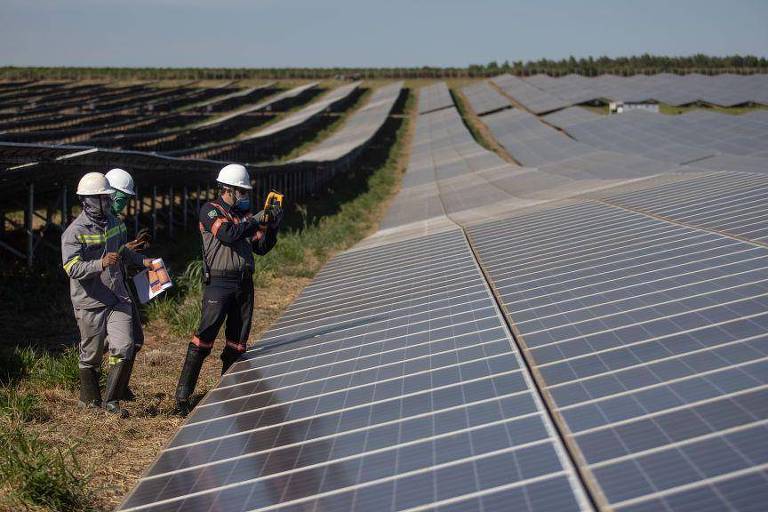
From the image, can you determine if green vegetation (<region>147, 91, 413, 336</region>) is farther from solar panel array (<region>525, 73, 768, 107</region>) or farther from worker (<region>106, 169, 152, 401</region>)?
solar panel array (<region>525, 73, 768, 107</region>)

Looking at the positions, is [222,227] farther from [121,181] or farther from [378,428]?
[378,428]

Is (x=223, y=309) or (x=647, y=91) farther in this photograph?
(x=647, y=91)

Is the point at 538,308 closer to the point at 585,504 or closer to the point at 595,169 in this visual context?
the point at 585,504

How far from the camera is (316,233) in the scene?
2066 centimetres

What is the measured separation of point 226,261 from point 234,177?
90cm

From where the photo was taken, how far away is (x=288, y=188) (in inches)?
1131

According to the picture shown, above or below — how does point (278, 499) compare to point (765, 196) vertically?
below

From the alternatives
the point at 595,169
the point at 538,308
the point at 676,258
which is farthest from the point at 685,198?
the point at 595,169

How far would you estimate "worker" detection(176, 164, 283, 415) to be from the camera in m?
8.16

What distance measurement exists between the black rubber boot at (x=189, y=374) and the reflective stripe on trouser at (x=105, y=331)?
1.96ft

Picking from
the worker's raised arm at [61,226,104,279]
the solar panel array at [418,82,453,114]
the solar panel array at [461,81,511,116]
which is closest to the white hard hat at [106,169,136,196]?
the worker's raised arm at [61,226,104,279]

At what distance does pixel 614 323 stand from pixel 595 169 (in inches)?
829

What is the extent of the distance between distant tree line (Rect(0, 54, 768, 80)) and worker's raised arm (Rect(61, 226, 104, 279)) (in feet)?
358

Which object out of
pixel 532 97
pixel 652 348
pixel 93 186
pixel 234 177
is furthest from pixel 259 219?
pixel 532 97
